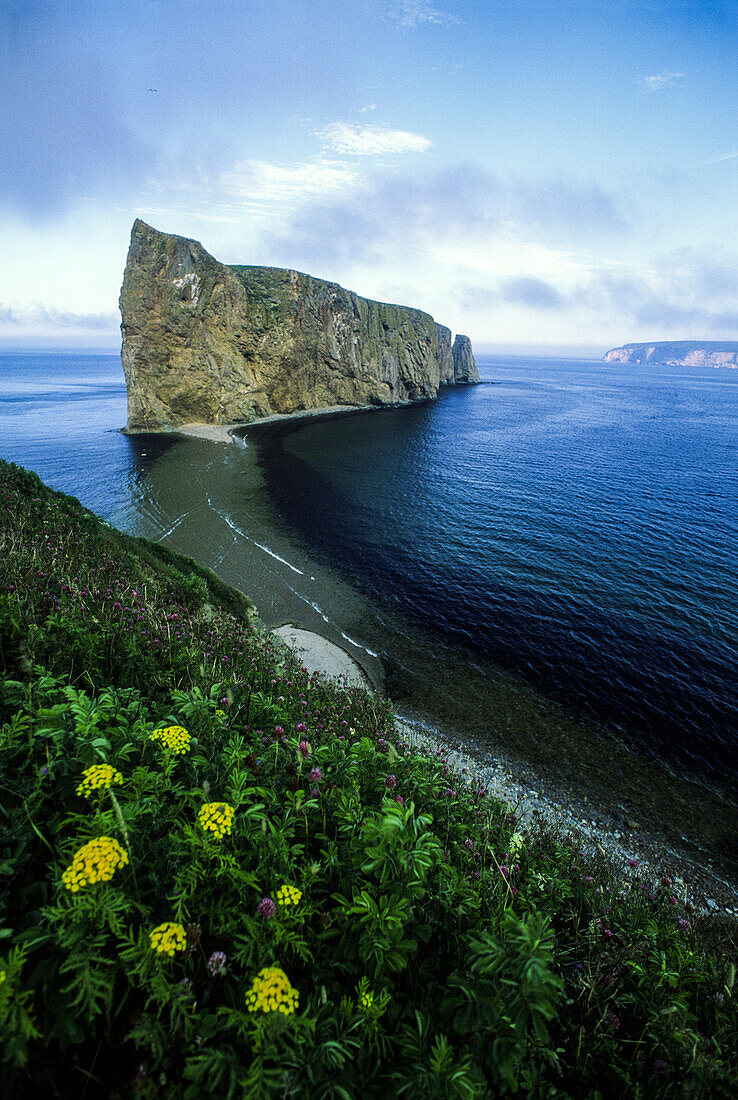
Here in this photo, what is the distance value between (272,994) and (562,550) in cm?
3484

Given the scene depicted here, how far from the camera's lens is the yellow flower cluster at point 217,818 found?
2.81 m

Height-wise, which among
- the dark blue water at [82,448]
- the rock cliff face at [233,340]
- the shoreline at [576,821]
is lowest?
the shoreline at [576,821]

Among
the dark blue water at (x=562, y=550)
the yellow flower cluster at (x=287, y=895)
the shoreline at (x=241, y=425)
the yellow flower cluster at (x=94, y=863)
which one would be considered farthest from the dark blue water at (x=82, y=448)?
the yellow flower cluster at (x=287, y=895)

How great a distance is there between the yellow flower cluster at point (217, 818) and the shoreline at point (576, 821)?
28.2 feet

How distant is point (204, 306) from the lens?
66.2m

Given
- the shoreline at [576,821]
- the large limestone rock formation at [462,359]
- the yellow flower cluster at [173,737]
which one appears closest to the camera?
the yellow flower cluster at [173,737]

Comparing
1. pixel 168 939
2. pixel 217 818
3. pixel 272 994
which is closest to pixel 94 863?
pixel 168 939

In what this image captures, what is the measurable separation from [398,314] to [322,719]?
109408 mm

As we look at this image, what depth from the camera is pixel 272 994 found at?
7.03 ft

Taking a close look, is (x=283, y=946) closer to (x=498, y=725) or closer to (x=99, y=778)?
(x=99, y=778)

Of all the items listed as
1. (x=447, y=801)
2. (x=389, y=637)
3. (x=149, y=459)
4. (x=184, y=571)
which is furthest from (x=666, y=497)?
(x=149, y=459)

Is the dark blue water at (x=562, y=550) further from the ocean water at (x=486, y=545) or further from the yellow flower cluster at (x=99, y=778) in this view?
the yellow flower cluster at (x=99, y=778)

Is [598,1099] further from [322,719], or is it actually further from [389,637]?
[389,637]

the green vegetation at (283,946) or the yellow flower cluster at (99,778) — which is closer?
the green vegetation at (283,946)
